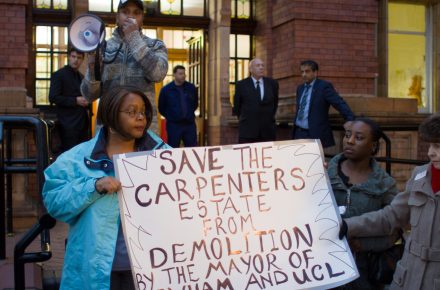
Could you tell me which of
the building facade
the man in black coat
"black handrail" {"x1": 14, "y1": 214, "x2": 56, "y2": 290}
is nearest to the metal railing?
"black handrail" {"x1": 14, "y1": 214, "x2": 56, "y2": 290}

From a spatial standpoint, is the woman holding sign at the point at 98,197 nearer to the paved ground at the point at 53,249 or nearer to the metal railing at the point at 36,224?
the metal railing at the point at 36,224

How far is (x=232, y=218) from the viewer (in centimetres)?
325

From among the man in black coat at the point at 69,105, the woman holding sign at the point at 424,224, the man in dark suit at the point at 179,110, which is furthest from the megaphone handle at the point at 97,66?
the man in dark suit at the point at 179,110

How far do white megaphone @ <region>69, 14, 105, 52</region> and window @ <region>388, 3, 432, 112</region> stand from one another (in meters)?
7.03

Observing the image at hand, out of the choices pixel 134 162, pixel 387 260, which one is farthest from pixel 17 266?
pixel 387 260

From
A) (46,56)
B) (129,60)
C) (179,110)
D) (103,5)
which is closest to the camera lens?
(129,60)

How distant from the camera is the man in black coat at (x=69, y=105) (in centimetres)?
782

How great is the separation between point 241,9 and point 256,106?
9.55ft

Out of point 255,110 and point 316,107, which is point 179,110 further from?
point 316,107

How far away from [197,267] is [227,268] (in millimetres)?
150

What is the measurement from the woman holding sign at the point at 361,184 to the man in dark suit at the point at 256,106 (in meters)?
4.27

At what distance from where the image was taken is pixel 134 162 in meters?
3.04

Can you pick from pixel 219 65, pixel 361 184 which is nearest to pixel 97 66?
pixel 361 184

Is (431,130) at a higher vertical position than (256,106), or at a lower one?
lower
